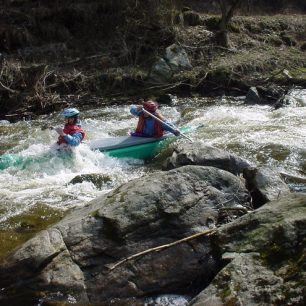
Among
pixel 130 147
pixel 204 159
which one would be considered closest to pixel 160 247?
pixel 204 159

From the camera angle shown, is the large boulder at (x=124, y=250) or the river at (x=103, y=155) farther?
the river at (x=103, y=155)

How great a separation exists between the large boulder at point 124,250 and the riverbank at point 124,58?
24.8ft

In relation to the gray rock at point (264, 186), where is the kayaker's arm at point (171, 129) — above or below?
below

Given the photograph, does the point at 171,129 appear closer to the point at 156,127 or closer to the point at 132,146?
the point at 156,127

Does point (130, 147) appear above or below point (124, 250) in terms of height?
below

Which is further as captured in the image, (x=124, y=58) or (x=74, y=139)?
(x=124, y=58)

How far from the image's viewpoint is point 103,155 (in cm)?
753

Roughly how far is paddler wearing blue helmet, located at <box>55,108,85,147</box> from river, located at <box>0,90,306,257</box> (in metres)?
0.18

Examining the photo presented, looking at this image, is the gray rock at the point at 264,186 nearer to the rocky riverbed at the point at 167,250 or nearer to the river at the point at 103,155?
the rocky riverbed at the point at 167,250

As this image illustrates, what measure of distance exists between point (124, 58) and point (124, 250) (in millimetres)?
10302

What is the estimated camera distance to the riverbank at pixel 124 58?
12148 millimetres

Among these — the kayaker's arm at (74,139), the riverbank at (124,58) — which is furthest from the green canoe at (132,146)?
the riverbank at (124,58)

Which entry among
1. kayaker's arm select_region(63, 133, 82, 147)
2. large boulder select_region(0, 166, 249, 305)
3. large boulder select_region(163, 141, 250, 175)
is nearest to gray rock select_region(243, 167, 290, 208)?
large boulder select_region(0, 166, 249, 305)

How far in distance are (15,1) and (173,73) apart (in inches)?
244
